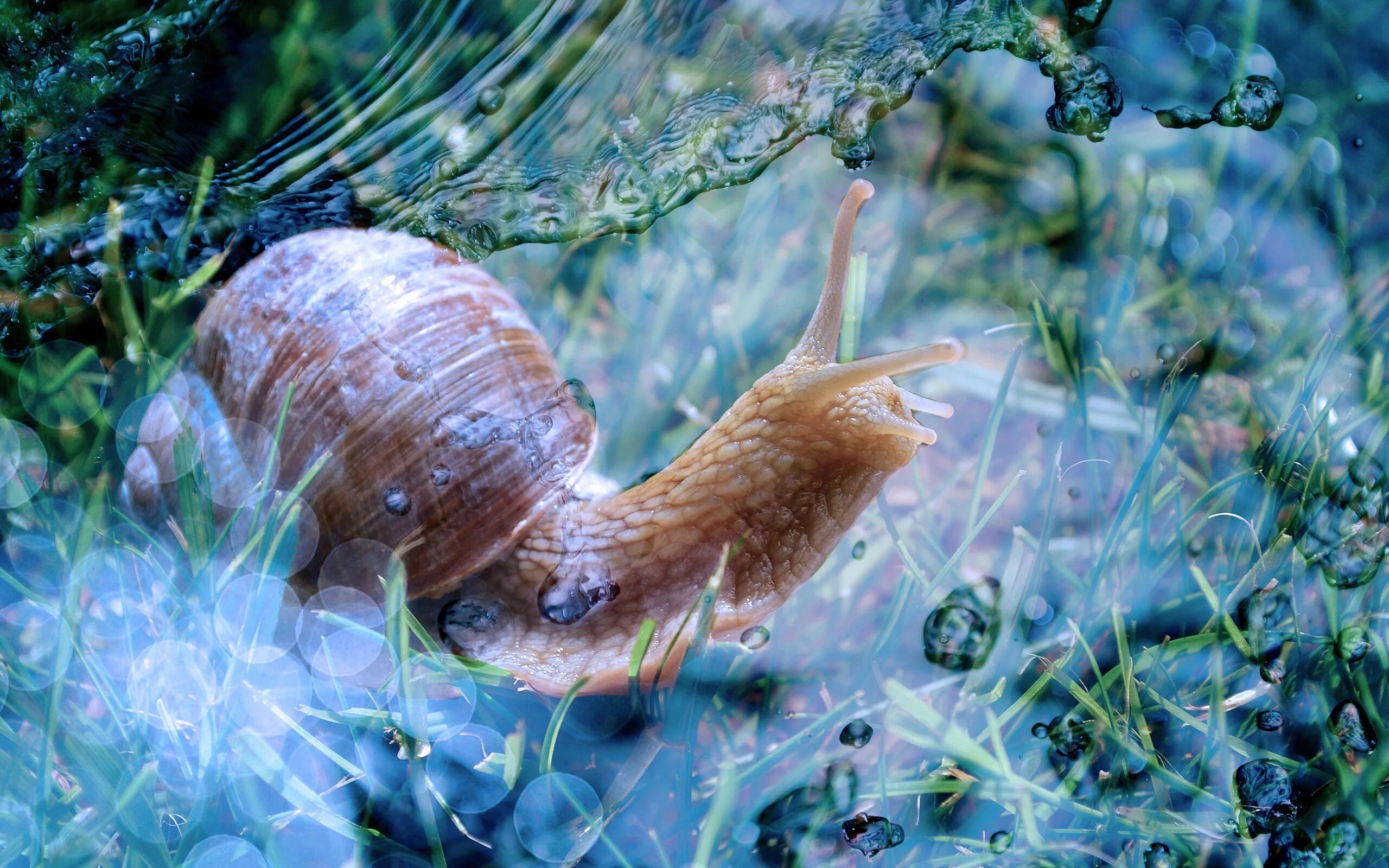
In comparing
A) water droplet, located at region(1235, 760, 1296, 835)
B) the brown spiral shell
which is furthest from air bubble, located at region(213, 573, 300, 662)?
water droplet, located at region(1235, 760, 1296, 835)

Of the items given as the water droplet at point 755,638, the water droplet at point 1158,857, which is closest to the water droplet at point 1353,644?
the water droplet at point 1158,857

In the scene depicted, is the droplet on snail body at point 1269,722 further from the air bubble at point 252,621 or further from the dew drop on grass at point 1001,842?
the air bubble at point 252,621

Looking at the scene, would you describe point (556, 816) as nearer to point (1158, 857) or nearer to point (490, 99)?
point (1158, 857)

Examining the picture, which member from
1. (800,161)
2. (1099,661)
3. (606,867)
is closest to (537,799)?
(606,867)

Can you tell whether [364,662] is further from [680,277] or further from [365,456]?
[680,277]

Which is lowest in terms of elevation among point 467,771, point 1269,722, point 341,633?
point 1269,722

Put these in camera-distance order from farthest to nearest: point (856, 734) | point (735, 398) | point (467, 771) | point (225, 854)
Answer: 1. point (735, 398)
2. point (856, 734)
3. point (467, 771)
4. point (225, 854)

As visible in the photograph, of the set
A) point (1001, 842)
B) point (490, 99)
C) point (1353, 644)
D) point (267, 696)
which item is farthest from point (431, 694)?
point (1353, 644)
